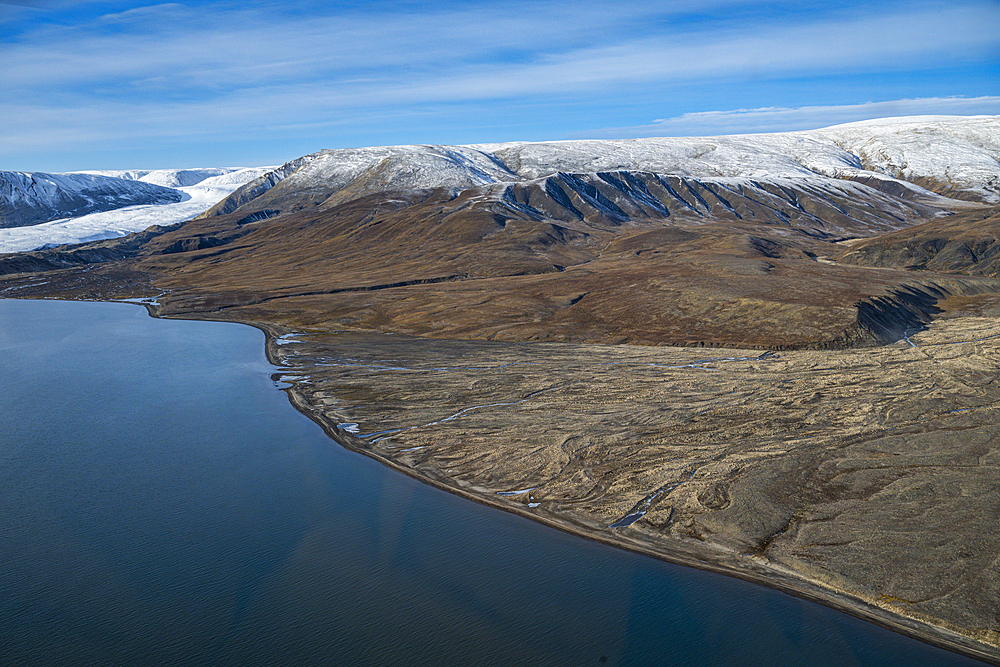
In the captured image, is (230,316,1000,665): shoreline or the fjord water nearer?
(230,316,1000,665): shoreline

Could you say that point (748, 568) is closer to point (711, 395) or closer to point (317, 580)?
point (317, 580)

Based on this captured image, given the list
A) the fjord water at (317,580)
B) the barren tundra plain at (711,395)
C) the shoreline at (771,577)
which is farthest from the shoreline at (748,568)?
the fjord water at (317,580)

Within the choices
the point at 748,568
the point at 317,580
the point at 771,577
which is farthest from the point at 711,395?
the point at 317,580

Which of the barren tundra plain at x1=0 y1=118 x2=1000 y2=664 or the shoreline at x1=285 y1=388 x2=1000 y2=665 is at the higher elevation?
the barren tundra plain at x1=0 y1=118 x2=1000 y2=664

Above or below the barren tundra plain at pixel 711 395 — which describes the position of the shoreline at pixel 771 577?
below

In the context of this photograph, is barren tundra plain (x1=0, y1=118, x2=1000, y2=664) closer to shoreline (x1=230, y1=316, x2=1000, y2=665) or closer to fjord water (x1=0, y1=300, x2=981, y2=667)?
shoreline (x1=230, y1=316, x2=1000, y2=665)

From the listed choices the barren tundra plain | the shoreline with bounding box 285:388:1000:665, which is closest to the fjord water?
the shoreline with bounding box 285:388:1000:665

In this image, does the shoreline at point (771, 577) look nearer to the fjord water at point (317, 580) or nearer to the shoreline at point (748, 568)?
the shoreline at point (748, 568)
